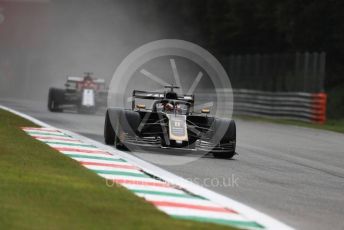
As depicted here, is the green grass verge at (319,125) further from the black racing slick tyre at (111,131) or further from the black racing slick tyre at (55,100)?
the black racing slick tyre at (111,131)

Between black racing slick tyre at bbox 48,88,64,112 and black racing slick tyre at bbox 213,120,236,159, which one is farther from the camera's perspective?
black racing slick tyre at bbox 48,88,64,112

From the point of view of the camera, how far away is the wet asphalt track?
838cm

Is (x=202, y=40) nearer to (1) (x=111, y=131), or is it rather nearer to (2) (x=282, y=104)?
(2) (x=282, y=104)

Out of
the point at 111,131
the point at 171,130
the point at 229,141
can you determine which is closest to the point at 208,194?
the point at 171,130

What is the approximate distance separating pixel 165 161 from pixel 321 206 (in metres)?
3.92

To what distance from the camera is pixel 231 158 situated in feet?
45.5

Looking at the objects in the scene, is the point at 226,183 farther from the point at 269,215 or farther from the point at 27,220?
the point at 27,220

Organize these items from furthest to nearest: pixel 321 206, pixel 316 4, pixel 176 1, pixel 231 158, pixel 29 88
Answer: pixel 176 1 → pixel 29 88 → pixel 316 4 → pixel 231 158 → pixel 321 206

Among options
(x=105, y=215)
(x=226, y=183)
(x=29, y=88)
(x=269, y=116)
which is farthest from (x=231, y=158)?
(x=29, y=88)

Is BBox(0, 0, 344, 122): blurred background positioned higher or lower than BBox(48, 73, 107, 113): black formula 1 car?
higher

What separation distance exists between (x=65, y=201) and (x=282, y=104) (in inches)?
961

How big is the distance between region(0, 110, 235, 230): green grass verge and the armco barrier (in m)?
18.8

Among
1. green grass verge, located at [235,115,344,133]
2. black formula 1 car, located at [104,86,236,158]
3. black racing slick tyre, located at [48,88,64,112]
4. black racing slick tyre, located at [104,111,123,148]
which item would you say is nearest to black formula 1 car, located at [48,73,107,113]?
black racing slick tyre, located at [48,88,64,112]

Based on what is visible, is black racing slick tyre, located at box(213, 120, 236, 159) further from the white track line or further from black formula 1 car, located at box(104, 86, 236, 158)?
the white track line
